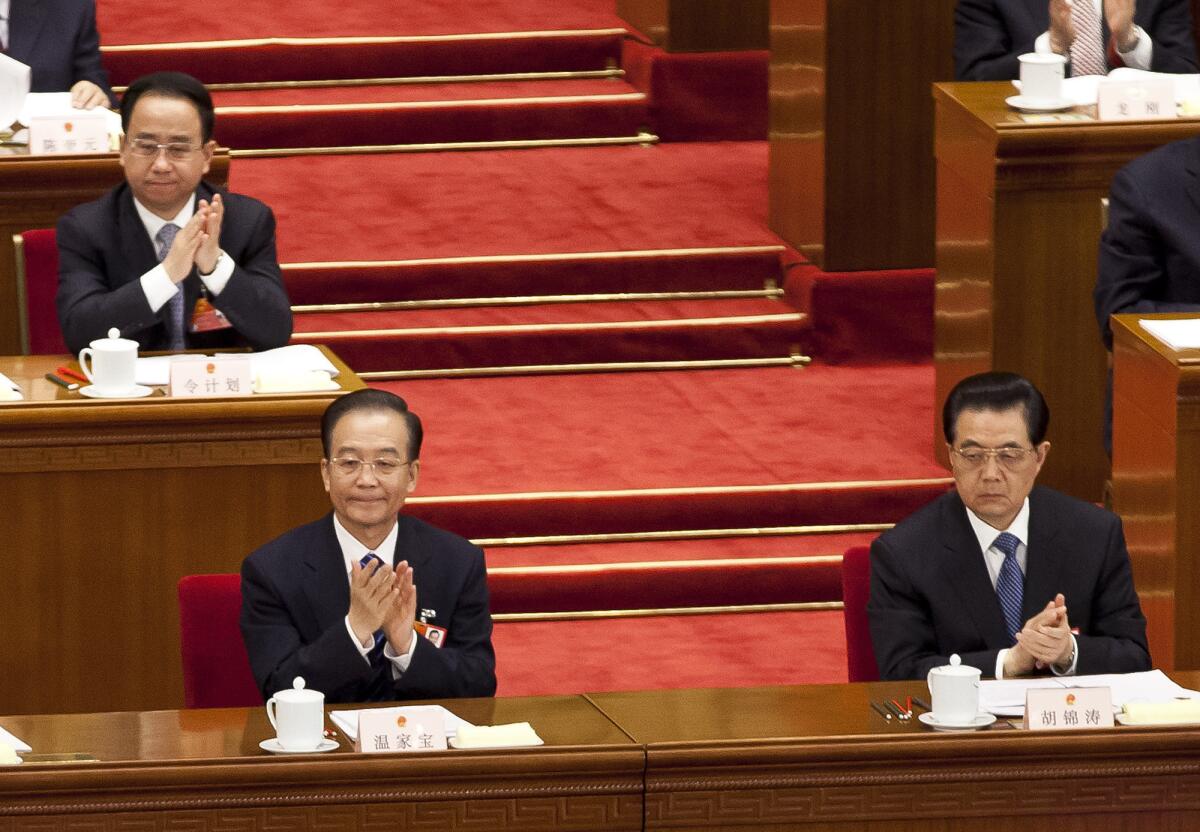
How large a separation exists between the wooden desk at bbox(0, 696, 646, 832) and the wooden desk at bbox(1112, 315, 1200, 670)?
1551 millimetres

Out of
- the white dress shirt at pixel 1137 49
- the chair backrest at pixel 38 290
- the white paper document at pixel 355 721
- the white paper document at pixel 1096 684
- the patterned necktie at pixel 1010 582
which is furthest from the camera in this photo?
the white dress shirt at pixel 1137 49

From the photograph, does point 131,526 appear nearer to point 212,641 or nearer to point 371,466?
point 212,641

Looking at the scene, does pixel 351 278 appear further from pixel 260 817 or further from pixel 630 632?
pixel 260 817

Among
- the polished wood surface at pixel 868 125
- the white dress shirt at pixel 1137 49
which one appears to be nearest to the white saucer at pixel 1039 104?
the white dress shirt at pixel 1137 49

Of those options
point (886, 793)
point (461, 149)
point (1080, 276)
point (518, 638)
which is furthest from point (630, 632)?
point (461, 149)

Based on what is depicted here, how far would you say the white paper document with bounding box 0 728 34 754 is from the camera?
121 inches

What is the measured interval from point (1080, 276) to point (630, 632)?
128 centimetres

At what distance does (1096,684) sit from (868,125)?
10.3 ft

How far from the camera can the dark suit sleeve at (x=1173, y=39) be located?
5699 mm

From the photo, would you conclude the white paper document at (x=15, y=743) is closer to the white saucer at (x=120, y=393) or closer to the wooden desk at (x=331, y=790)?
the wooden desk at (x=331, y=790)

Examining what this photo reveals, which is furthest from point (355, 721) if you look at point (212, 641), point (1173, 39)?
point (1173, 39)

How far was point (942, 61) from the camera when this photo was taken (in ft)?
20.3

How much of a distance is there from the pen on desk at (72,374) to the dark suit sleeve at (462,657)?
41.5 inches

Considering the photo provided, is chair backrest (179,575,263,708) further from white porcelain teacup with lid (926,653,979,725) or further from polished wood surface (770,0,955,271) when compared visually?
polished wood surface (770,0,955,271)
